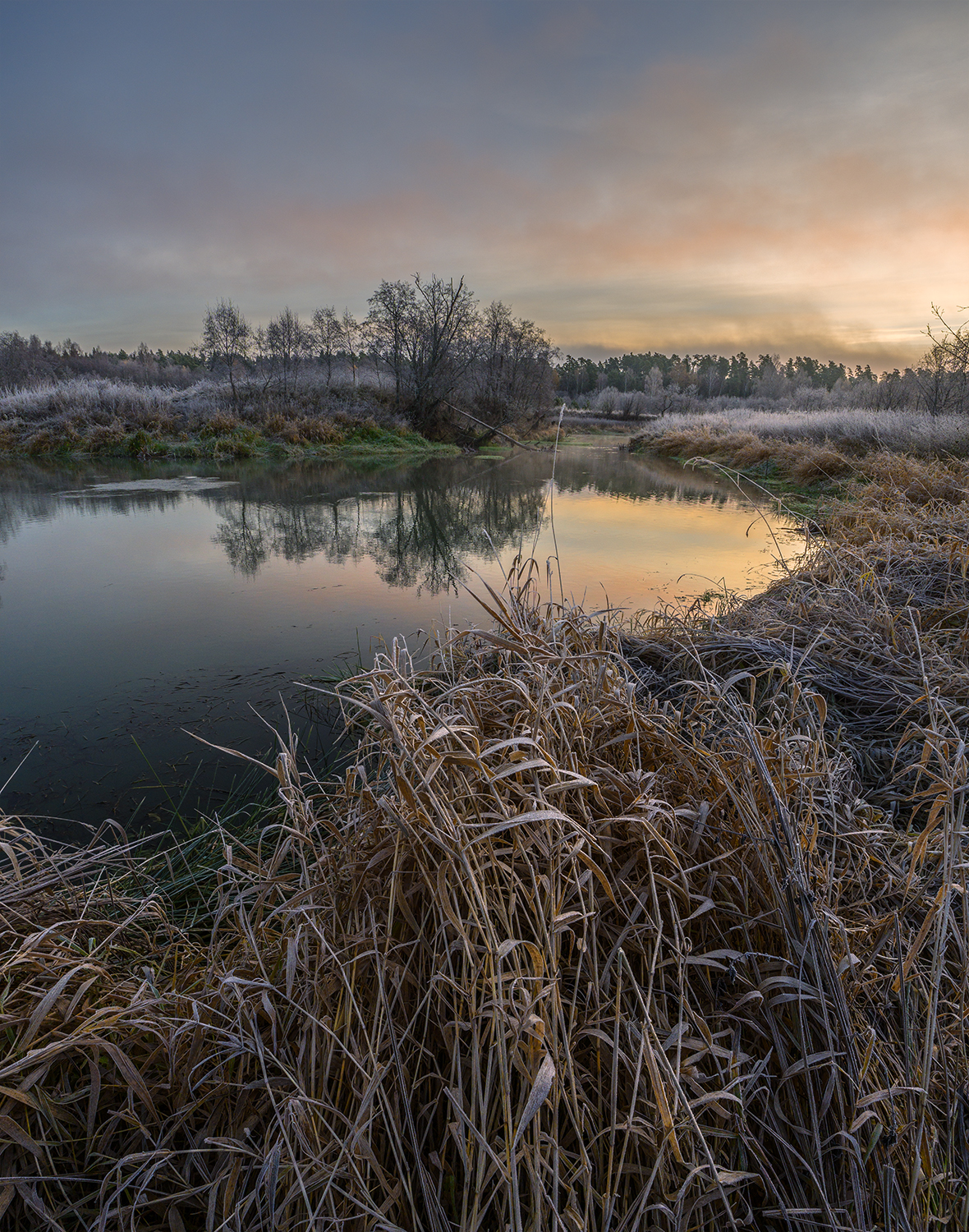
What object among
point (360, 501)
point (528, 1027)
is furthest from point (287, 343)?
point (528, 1027)

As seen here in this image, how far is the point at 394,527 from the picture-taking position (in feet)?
23.6

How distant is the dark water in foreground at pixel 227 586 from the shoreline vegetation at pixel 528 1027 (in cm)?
89

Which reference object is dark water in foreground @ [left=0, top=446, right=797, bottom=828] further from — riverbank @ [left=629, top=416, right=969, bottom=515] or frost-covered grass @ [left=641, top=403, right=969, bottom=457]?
frost-covered grass @ [left=641, top=403, right=969, bottom=457]

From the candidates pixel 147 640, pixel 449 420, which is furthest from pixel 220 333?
pixel 147 640

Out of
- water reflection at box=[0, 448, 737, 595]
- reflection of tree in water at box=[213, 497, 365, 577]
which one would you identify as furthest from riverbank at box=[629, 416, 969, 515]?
reflection of tree in water at box=[213, 497, 365, 577]

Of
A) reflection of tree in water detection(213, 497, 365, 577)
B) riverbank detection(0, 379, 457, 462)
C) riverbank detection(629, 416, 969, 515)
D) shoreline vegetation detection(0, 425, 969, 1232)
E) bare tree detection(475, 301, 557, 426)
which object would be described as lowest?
shoreline vegetation detection(0, 425, 969, 1232)

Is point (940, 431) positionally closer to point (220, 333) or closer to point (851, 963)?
point (851, 963)

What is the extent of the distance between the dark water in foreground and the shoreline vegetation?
0.89 metres

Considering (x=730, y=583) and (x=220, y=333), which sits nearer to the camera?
(x=730, y=583)

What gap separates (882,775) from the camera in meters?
1.87

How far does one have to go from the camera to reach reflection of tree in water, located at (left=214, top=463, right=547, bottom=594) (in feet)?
18.5

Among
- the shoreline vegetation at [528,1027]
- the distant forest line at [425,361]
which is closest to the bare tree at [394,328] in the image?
the distant forest line at [425,361]

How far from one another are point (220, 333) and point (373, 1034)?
21272 millimetres

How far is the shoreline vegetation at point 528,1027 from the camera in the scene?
802 mm
